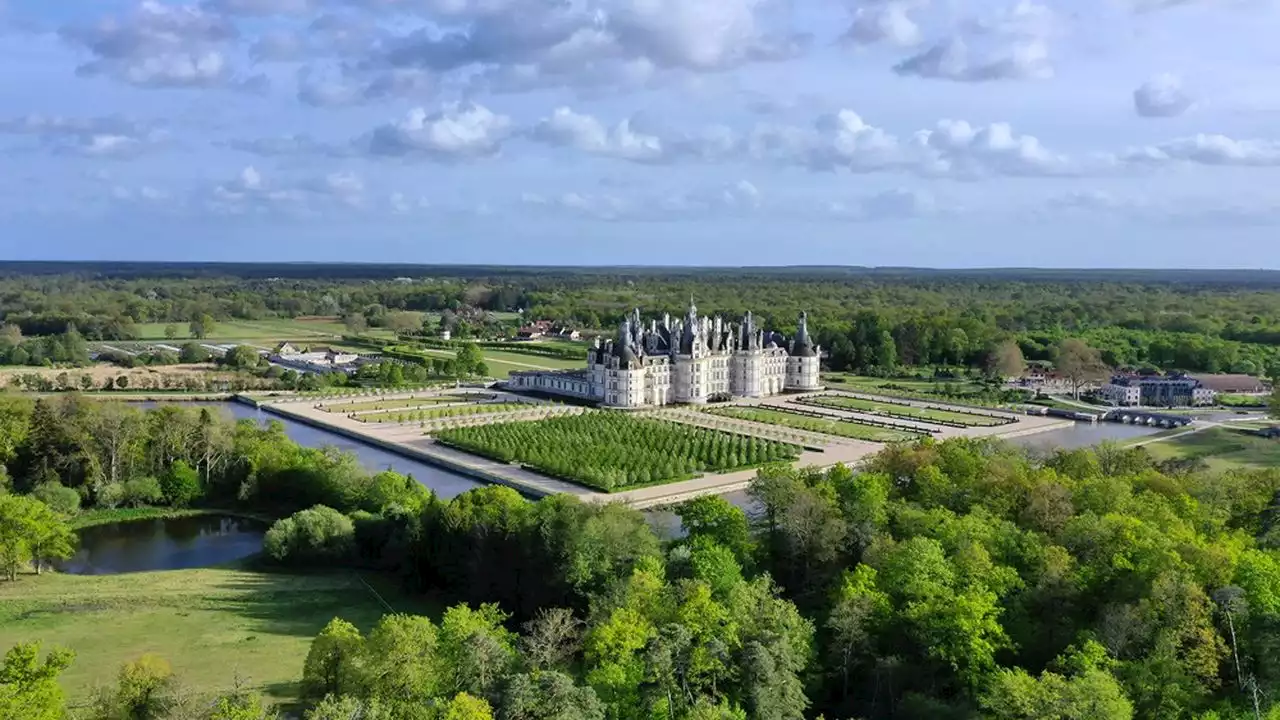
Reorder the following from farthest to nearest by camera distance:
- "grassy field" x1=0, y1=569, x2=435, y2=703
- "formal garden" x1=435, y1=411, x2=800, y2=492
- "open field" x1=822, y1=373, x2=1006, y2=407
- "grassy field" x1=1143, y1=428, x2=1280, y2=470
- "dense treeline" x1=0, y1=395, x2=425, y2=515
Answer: "open field" x1=822, y1=373, x2=1006, y2=407, "grassy field" x1=1143, y1=428, x2=1280, y2=470, "formal garden" x1=435, y1=411, x2=800, y2=492, "dense treeline" x1=0, y1=395, x2=425, y2=515, "grassy field" x1=0, y1=569, x2=435, y2=703

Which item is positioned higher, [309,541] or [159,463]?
[159,463]

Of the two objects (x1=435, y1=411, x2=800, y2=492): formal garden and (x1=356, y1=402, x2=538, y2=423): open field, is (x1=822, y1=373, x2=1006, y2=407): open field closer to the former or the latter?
(x1=435, y1=411, x2=800, y2=492): formal garden

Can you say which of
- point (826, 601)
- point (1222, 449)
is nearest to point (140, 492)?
point (826, 601)

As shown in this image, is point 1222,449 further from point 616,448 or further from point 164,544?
point 164,544

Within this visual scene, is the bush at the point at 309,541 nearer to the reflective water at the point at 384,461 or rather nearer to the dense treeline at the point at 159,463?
the dense treeline at the point at 159,463

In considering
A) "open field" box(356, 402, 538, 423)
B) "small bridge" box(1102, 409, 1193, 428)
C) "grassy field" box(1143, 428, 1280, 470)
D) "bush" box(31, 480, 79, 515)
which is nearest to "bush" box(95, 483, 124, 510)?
"bush" box(31, 480, 79, 515)
